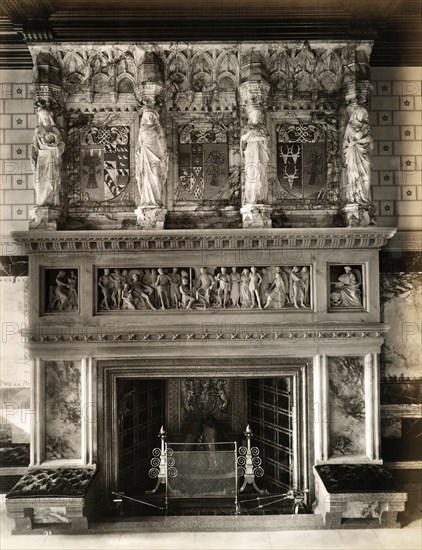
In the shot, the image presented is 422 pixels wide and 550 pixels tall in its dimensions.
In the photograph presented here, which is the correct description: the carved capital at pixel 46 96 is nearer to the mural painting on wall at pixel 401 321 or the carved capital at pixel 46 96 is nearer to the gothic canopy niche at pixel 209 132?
the gothic canopy niche at pixel 209 132

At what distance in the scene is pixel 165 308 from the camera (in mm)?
6094

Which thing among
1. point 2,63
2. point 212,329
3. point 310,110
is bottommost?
point 212,329

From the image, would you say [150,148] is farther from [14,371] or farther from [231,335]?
[14,371]

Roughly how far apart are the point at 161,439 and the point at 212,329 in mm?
1622

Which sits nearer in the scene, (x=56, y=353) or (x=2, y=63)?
(x=56, y=353)

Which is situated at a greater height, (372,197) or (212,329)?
(372,197)

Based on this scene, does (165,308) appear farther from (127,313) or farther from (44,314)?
(44,314)

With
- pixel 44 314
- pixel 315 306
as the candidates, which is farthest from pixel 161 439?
pixel 315 306

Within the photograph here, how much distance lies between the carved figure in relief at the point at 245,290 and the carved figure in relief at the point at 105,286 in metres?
1.59

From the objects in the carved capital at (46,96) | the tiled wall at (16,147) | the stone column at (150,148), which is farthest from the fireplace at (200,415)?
the carved capital at (46,96)

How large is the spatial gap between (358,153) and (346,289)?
164 centimetres

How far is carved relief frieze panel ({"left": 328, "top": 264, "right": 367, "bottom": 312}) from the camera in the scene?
616 centimetres

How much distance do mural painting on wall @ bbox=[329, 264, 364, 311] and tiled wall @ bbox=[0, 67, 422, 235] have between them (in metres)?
0.88

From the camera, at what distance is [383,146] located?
6531 mm
